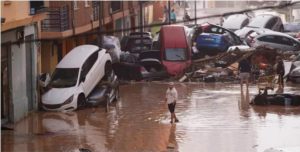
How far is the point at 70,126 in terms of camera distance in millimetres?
21250

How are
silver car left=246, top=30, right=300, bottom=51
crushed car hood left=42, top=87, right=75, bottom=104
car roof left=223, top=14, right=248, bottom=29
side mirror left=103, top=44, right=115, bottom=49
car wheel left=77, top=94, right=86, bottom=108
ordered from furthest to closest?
car roof left=223, top=14, right=248, bottom=29, silver car left=246, top=30, right=300, bottom=51, side mirror left=103, top=44, right=115, bottom=49, car wheel left=77, top=94, right=86, bottom=108, crushed car hood left=42, top=87, right=75, bottom=104

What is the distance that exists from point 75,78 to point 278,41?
45.7ft

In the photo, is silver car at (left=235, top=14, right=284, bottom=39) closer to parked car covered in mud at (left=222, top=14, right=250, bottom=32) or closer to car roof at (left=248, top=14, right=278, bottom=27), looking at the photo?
car roof at (left=248, top=14, right=278, bottom=27)

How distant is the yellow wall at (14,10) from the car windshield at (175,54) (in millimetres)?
10038

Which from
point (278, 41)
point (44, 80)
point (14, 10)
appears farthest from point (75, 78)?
point (278, 41)

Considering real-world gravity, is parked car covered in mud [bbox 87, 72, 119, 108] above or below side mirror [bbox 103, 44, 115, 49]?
below

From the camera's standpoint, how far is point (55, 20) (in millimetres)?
28578

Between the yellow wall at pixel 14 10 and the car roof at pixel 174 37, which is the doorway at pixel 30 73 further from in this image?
the car roof at pixel 174 37

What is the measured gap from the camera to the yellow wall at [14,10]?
67.0 ft

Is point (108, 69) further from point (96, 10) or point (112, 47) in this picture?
point (96, 10)

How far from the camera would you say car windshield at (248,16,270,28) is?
134ft

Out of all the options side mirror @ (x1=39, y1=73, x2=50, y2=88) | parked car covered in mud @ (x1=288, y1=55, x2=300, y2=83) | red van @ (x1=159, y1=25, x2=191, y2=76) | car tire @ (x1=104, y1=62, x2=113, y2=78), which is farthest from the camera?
red van @ (x1=159, y1=25, x2=191, y2=76)

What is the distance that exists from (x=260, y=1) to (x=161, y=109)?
109 feet

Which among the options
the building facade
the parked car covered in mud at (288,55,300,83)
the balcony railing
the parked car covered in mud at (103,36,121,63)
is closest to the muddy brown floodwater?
the building facade
